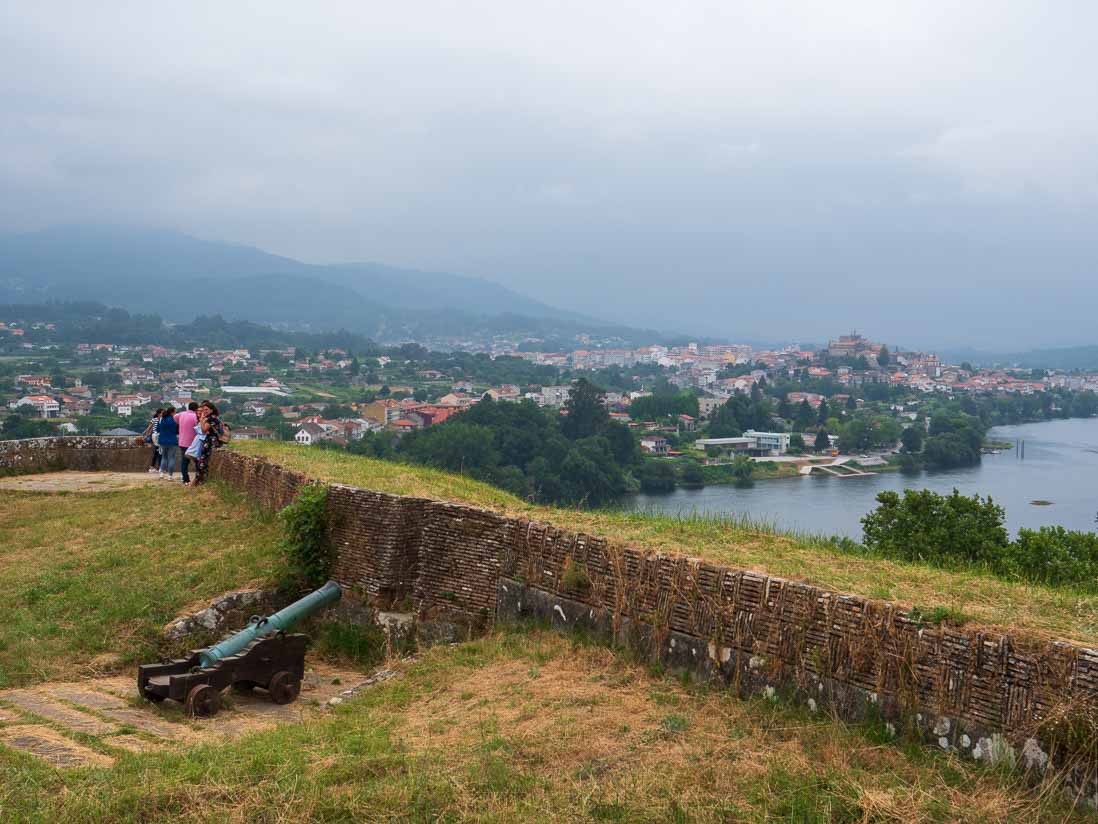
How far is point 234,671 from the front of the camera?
8664mm

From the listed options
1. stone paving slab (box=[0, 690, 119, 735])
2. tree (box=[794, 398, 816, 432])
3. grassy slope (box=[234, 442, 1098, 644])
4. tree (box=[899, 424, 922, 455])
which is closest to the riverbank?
tree (box=[899, 424, 922, 455])

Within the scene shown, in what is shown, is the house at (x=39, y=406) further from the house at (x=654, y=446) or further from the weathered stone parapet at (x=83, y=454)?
the weathered stone parapet at (x=83, y=454)

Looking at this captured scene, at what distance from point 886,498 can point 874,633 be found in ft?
56.9

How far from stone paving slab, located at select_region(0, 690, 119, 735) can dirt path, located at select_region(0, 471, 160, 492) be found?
339 inches

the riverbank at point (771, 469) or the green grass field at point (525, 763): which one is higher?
the green grass field at point (525, 763)

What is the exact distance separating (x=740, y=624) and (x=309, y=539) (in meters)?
5.72

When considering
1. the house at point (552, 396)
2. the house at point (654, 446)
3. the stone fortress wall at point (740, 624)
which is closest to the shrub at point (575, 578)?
the stone fortress wall at point (740, 624)

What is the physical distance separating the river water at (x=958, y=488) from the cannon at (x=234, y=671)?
39523 mm

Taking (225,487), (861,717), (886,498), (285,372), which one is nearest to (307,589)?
(225,487)

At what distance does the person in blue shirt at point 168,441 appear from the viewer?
17.4 metres

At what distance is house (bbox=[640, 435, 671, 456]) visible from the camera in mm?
88963

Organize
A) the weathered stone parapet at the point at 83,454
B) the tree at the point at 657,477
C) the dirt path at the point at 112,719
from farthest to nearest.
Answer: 1. the tree at the point at 657,477
2. the weathered stone parapet at the point at 83,454
3. the dirt path at the point at 112,719

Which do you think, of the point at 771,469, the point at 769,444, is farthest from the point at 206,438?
the point at 769,444

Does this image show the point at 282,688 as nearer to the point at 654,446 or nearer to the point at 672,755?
the point at 672,755
